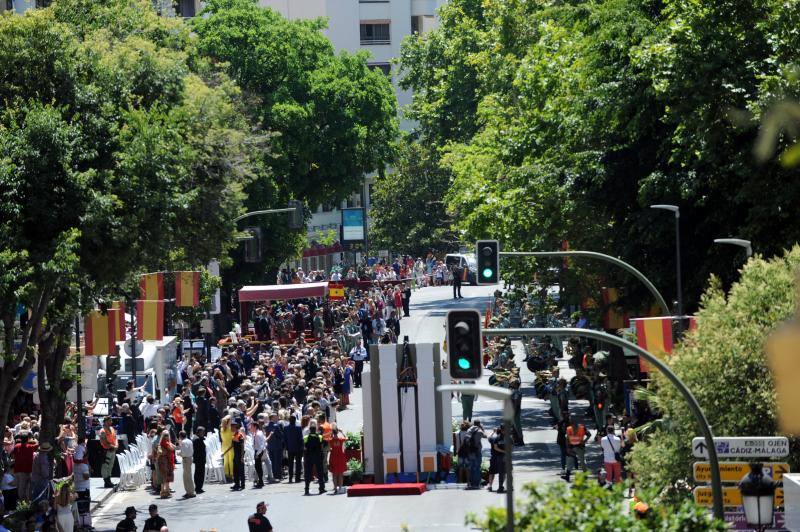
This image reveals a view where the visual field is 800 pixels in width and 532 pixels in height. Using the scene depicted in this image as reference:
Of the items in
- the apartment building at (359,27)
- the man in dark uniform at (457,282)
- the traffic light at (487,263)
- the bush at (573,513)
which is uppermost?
the apartment building at (359,27)

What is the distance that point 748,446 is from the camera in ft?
61.0

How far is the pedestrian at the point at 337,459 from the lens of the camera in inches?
1193

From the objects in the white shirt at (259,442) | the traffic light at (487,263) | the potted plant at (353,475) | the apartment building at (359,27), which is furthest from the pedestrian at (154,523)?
the apartment building at (359,27)

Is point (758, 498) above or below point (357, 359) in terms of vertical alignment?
below

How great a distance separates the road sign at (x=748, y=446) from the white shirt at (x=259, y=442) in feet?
44.0

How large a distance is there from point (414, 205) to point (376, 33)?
17.7 meters

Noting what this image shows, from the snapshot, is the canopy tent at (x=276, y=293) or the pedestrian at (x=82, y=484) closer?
the pedestrian at (x=82, y=484)

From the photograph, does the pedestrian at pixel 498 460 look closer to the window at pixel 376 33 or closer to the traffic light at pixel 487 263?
the traffic light at pixel 487 263

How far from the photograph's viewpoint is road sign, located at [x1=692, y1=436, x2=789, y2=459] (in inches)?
716

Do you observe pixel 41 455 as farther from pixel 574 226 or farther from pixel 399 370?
pixel 574 226

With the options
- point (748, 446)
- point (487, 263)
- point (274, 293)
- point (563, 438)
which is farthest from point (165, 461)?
point (274, 293)

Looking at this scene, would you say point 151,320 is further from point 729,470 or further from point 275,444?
point 729,470

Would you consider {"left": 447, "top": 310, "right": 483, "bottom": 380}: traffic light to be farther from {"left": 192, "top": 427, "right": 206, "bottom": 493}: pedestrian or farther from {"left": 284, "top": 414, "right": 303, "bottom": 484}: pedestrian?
{"left": 284, "top": 414, "right": 303, "bottom": 484}: pedestrian

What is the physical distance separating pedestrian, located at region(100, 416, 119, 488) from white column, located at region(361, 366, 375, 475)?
16.9ft
